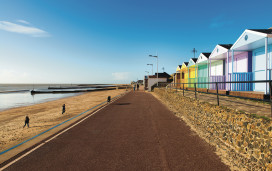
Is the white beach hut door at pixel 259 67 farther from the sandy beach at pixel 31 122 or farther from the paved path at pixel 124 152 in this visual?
the sandy beach at pixel 31 122

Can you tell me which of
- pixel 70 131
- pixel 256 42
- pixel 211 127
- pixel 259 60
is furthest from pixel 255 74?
pixel 70 131

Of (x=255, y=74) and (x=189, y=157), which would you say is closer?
(x=189, y=157)

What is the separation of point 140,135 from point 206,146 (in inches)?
94.9

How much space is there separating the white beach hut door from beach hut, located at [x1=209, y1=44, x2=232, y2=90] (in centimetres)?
210

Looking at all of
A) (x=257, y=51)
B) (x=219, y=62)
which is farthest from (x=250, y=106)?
(x=219, y=62)

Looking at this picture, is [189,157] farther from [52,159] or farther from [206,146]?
[52,159]

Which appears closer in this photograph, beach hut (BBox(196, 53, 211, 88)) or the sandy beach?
the sandy beach

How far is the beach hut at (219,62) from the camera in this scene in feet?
42.3

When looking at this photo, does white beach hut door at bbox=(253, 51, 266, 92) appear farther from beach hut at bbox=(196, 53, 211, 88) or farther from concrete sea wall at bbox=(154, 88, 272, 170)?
concrete sea wall at bbox=(154, 88, 272, 170)

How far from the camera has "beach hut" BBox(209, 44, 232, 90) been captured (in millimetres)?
12906

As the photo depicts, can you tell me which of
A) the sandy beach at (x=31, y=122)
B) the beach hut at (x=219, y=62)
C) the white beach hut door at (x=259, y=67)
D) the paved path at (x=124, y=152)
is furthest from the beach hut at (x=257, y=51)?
the sandy beach at (x=31, y=122)

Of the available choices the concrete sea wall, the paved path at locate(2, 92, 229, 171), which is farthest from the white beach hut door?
the paved path at locate(2, 92, 229, 171)

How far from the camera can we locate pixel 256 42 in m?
9.49

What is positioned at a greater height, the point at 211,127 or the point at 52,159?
the point at 211,127
